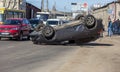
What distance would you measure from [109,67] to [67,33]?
38.6 ft

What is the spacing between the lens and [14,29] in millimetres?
32156

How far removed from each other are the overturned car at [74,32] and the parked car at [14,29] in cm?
536

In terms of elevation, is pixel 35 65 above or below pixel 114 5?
below

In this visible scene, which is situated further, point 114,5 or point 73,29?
point 114,5

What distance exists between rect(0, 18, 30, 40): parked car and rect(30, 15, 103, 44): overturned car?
5.36 m

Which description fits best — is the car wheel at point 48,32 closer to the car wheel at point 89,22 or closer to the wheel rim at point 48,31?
the wheel rim at point 48,31

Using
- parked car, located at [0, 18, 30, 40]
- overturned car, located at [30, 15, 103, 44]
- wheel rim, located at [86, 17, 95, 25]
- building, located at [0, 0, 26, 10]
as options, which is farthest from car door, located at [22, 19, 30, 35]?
building, located at [0, 0, 26, 10]

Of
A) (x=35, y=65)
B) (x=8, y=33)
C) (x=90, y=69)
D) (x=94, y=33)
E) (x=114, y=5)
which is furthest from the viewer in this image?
(x=114, y=5)

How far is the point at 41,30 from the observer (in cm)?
2709

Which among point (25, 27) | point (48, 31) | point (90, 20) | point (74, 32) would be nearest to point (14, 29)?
point (25, 27)

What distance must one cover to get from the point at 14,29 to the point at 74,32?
296 inches

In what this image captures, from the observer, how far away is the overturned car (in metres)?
25.8

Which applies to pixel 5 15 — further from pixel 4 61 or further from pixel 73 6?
pixel 73 6

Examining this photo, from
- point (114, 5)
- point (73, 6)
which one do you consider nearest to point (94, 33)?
point (114, 5)
